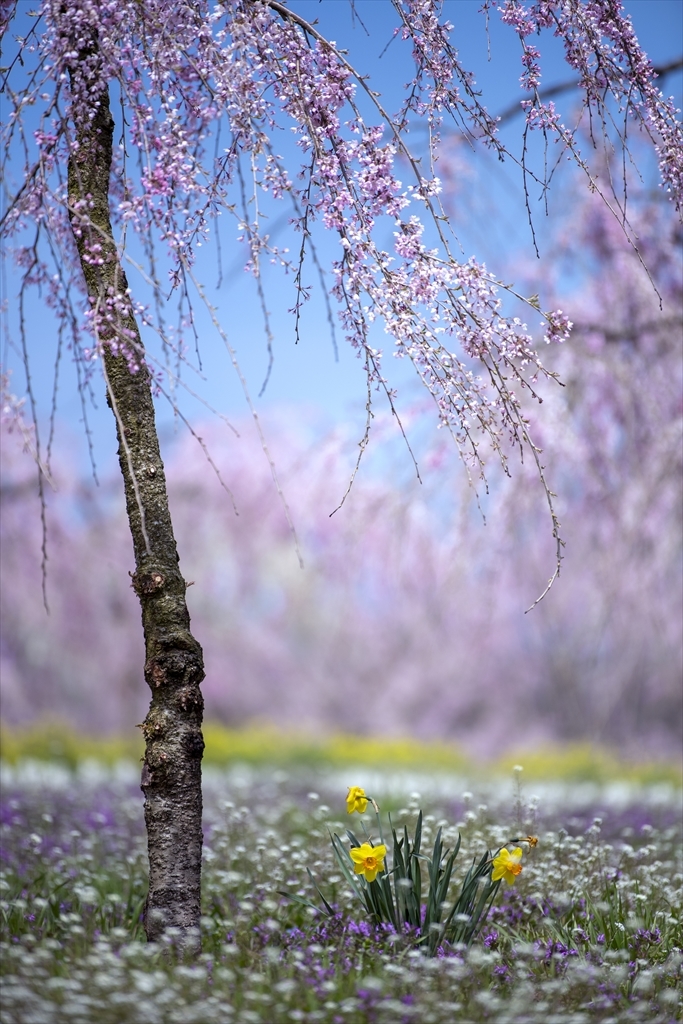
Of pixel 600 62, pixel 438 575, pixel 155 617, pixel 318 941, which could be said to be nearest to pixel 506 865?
pixel 318 941

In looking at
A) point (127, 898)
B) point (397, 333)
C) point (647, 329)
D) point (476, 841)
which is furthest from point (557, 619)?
point (397, 333)

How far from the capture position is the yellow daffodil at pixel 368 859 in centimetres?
278

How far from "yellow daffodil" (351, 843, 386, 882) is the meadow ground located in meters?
0.18

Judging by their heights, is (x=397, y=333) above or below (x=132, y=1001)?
above

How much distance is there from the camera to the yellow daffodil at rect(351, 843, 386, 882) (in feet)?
9.12

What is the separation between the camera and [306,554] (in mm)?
11711

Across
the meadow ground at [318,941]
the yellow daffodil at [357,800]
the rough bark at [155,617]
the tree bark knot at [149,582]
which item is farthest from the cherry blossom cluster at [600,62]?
the meadow ground at [318,941]

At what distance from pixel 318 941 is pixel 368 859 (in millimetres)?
370

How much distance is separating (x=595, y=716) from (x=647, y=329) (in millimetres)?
7944

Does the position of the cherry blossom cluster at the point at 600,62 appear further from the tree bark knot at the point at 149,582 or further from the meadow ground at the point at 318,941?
the meadow ground at the point at 318,941

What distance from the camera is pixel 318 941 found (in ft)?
9.61

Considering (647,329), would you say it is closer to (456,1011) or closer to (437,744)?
(456,1011)

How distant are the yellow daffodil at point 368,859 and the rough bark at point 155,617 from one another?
0.48 m

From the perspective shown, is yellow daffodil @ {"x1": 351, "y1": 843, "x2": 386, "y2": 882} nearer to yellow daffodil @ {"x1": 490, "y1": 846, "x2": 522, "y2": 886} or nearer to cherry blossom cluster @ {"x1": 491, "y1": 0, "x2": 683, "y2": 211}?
yellow daffodil @ {"x1": 490, "y1": 846, "x2": 522, "y2": 886}
